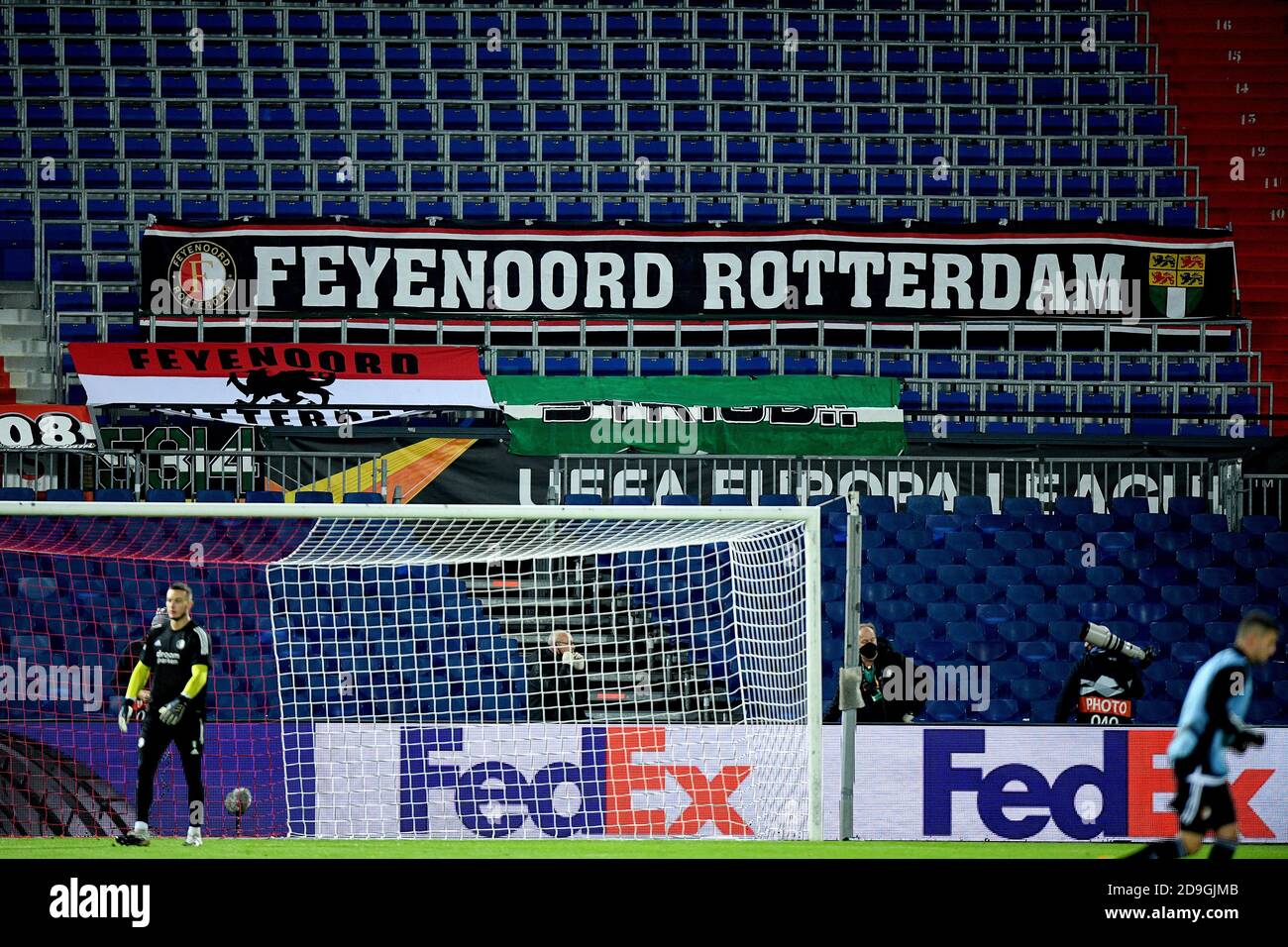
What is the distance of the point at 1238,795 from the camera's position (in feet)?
37.2

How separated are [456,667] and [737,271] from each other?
6938 millimetres

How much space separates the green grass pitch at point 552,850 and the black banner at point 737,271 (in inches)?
345

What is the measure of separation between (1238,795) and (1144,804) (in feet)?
2.54

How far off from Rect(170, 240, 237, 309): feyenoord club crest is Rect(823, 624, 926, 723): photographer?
857 cm

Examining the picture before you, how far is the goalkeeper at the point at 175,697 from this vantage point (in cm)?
948

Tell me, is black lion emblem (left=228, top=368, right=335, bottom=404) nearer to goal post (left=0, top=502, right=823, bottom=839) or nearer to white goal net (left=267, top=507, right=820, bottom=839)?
goal post (left=0, top=502, right=823, bottom=839)

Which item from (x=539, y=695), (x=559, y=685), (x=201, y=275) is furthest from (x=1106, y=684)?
(x=201, y=275)

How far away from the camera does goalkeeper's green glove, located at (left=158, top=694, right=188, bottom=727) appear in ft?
31.0

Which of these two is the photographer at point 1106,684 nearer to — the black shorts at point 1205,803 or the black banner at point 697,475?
the black banner at point 697,475

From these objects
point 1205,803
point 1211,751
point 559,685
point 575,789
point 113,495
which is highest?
point 113,495
